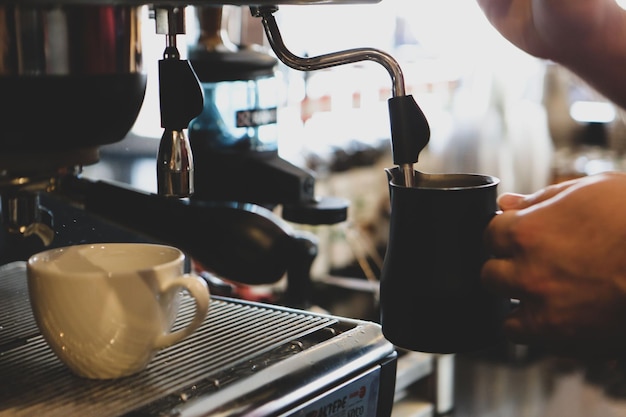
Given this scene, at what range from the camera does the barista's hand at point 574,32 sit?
2.64 feet

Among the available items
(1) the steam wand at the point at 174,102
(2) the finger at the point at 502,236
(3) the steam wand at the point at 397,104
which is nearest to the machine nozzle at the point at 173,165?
(1) the steam wand at the point at 174,102

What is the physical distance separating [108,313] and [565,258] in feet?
1.06

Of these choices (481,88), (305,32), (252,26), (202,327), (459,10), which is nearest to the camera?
(202,327)

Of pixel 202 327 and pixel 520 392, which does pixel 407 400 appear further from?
pixel 520 392

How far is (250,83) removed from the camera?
37.5 inches

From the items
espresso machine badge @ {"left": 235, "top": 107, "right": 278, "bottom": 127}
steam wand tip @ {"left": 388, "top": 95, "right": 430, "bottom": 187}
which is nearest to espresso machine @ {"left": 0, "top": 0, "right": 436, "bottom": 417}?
steam wand tip @ {"left": 388, "top": 95, "right": 430, "bottom": 187}

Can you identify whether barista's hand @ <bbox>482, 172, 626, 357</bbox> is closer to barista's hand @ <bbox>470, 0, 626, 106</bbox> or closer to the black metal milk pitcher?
the black metal milk pitcher

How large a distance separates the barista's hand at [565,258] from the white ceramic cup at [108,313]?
0.74 feet

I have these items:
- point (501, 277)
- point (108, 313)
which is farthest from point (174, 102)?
point (501, 277)

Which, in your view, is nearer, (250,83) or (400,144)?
(400,144)

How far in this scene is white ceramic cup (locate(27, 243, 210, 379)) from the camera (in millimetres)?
636

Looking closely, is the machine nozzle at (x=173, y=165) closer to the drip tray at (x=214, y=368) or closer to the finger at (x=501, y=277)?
the drip tray at (x=214, y=368)

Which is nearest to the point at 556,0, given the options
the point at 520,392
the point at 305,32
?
the point at 520,392

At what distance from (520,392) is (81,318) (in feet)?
5.86
